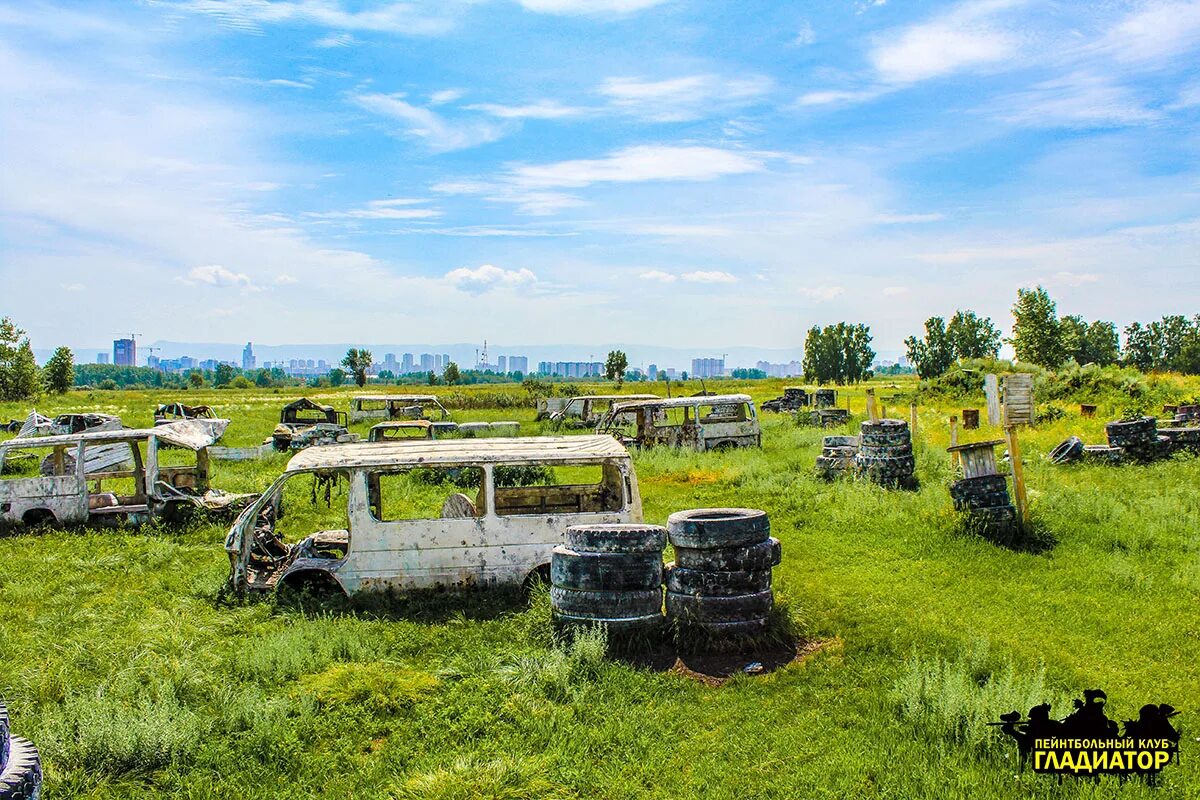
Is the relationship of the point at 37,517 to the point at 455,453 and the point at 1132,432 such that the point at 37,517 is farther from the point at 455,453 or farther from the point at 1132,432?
the point at 1132,432

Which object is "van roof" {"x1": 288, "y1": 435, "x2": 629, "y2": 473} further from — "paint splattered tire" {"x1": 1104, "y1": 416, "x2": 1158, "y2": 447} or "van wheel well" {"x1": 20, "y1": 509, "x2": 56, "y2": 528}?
"paint splattered tire" {"x1": 1104, "y1": 416, "x2": 1158, "y2": 447}

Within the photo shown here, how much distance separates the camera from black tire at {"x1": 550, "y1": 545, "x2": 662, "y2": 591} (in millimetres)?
7410

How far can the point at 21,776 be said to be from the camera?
377cm

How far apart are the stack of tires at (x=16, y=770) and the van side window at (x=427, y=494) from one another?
580 cm

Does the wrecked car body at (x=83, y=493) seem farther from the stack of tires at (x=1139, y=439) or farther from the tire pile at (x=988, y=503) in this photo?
the stack of tires at (x=1139, y=439)

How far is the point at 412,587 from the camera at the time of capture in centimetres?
869

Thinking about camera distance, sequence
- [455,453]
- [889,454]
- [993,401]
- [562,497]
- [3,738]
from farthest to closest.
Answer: [889,454], [993,401], [562,497], [455,453], [3,738]

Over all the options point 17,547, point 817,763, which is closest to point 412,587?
point 817,763

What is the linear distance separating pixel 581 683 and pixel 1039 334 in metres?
51.2

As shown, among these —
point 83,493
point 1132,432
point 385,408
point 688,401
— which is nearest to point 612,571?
point 83,493

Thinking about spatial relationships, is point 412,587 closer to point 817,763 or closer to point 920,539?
point 817,763

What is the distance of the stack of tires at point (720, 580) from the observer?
7.27 m

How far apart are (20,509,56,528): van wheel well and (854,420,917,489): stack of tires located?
545 inches

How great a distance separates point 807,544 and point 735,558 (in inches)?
162
